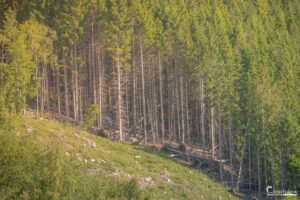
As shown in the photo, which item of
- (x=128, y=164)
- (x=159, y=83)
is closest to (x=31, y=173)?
(x=128, y=164)

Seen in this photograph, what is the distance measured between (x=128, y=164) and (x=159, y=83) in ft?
54.2

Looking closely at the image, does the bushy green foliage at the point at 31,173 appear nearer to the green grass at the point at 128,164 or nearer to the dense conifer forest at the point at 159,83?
the green grass at the point at 128,164

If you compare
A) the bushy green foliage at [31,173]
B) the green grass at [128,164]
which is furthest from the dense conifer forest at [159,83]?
the bushy green foliage at [31,173]

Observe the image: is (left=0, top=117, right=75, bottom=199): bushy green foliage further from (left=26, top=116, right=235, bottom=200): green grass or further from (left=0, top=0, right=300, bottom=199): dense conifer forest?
(left=0, top=0, right=300, bottom=199): dense conifer forest

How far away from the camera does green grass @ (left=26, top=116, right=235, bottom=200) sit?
26.2 metres

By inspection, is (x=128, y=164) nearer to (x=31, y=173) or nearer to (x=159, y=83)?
(x=31, y=173)

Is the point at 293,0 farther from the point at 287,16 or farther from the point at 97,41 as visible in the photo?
the point at 97,41

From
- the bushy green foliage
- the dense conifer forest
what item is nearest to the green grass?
the dense conifer forest

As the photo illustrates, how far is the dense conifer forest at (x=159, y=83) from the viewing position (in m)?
38.3

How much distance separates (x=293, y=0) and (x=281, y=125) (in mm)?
65233

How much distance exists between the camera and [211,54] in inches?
1676

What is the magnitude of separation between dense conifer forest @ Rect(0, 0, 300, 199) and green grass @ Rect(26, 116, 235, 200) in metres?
2.73

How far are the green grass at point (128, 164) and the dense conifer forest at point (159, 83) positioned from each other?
273cm

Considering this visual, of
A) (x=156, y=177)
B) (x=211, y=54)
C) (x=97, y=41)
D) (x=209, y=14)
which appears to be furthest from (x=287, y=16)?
(x=156, y=177)
